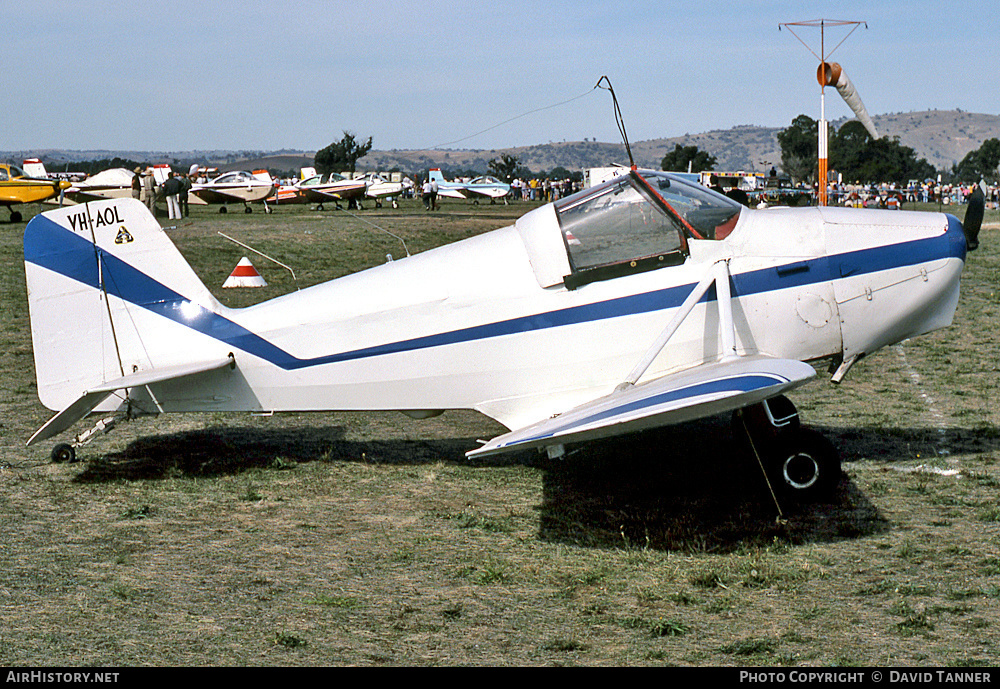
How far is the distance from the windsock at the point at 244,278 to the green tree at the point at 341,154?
289ft

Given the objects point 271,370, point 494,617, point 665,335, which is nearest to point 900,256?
point 665,335

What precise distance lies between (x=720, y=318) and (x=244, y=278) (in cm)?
1286

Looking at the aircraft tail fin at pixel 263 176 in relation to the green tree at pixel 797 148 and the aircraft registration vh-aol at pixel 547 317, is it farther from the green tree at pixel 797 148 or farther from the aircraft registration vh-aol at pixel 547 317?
the green tree at pixel 797 148

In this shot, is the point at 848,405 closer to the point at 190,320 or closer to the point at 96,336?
the point at 190,320

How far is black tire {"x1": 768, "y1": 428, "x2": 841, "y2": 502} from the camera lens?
20.5ft

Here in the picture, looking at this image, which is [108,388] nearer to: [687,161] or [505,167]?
[505,167]

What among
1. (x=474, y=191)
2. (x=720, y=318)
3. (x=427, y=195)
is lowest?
(x=720, y=318)

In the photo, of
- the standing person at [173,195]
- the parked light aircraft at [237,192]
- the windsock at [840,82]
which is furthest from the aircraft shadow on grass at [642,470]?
the parked light aircraft at [237,192]

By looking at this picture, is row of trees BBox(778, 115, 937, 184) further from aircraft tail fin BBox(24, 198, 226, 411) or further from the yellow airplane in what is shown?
aircraft tail fin BBox(24, 198, 226, 411)

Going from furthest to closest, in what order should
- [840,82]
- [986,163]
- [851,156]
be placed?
[986,163], [851,156], [840,82]

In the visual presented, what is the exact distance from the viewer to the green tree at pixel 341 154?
103688 mm

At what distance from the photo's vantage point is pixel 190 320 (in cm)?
721

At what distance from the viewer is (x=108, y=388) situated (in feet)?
21.7

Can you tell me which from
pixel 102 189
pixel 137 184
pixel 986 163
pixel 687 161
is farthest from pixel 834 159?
pixel 137 184
